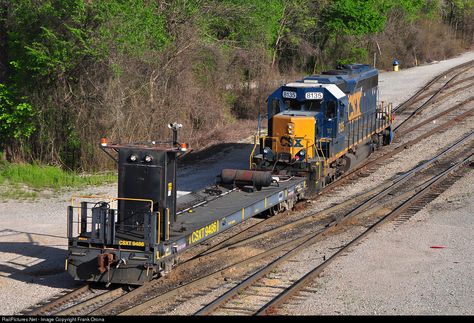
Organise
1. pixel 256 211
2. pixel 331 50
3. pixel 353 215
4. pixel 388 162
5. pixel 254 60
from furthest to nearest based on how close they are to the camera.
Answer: pixel 331 50, pixel 254 60, pixel 388 162, pixel 353 215, pixel 256 211

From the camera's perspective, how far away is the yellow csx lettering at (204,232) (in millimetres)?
14531

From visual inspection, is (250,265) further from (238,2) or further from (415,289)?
(238,2)

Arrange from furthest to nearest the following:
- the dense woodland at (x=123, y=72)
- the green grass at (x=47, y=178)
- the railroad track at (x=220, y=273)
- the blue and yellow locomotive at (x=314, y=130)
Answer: the dense woodland at (x=123, y=72) → the green grass at (x=47, y=178) → the blue and yellow locomotive at (x=314, y=130) → the railroad track at (x=220, y=273)

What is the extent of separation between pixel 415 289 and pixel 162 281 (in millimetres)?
4834

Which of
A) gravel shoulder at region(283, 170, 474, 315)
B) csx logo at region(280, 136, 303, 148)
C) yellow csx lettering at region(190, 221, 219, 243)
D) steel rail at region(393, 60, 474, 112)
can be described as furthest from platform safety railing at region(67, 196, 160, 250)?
steel rail at region(393, 60, 474, 112)

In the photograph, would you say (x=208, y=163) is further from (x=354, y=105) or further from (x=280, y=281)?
(x=280, y=281)

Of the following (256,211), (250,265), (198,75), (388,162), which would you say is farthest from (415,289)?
(198,75)

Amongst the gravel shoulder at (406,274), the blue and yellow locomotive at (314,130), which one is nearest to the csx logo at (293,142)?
the blue and yellow locomotive at (314,130)

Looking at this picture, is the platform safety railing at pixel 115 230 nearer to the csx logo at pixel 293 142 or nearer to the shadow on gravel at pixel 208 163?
the csx logo at pixel 293 142

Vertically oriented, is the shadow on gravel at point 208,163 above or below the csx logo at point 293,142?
below

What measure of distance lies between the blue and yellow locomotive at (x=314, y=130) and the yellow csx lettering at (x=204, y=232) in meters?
6.36

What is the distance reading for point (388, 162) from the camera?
2731 centimetres

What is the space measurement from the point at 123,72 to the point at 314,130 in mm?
8907

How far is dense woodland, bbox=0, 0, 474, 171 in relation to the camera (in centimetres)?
2619
